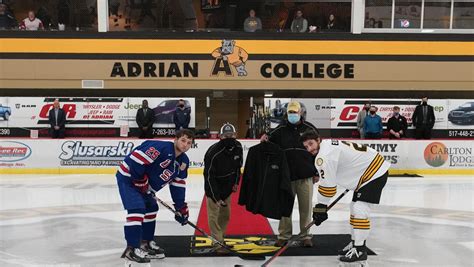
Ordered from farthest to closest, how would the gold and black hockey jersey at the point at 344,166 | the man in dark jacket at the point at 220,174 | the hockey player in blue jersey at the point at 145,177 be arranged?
the man in dark jacket at the point at 220,174, the hockey player in blue jersey at the point at 145,177, the gold and black hockey jersey at the point at 344,166

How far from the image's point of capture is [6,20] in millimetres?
13211

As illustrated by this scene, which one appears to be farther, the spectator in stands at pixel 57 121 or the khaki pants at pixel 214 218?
the spectator in stands at pixel 57 121

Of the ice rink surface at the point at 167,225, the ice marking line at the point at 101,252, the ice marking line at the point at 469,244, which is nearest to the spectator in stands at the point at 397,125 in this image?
the ice rink surface at the point at 167,225

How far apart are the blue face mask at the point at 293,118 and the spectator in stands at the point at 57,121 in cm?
809

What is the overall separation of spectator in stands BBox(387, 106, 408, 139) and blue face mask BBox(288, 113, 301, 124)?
7155 millimetres

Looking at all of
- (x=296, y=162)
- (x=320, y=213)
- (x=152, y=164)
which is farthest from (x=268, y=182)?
(x=152, y=164)

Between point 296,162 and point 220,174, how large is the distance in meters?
0.85

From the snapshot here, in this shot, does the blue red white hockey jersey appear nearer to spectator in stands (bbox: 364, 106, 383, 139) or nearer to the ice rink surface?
the ice rink surface

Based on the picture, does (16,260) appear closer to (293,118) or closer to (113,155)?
(293,118)

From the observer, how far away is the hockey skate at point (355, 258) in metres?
4.39

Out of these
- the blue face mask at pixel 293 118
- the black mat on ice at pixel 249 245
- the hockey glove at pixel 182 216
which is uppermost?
the blue face mask at pixel 293 118

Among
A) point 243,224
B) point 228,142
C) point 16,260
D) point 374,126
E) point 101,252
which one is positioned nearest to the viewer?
point 16,260

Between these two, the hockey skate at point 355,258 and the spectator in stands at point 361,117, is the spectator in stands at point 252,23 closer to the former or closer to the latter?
the spectator in stands at point 361,117

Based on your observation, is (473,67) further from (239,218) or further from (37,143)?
(37,143)
